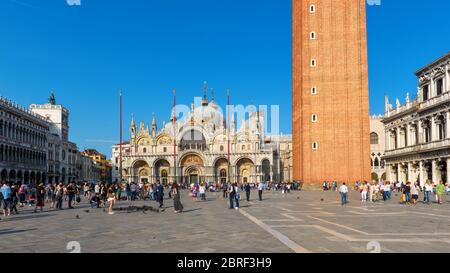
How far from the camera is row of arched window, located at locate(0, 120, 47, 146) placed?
54.1 meters

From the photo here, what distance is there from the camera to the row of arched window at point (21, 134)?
5406 centimetres

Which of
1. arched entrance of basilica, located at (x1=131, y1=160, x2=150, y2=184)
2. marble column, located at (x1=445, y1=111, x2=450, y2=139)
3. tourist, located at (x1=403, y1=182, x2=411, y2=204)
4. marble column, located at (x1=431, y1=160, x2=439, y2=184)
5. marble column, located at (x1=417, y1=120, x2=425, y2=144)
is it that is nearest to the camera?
tourist, located at (x1=403, y1=182, x2=411, y2=204)

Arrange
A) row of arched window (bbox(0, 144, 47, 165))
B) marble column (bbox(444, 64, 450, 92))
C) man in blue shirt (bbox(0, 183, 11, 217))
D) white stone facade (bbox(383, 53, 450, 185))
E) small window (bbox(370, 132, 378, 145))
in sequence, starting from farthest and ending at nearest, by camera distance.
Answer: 1. small window (bbox(370, 132, 378, 145))
2. row of arched window (bbox(0, 144, 47, 165))
3. white stone facade (bbox(383, 53, 450, 185))
4. marble column (bbox(444, 64, 450, 92))
5. man in blue shirt (bbox(0, 183, 11, 217))

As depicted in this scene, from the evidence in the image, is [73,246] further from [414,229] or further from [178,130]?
[178,130]

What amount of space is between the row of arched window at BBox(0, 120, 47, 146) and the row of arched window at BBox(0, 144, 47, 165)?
1.39 metres

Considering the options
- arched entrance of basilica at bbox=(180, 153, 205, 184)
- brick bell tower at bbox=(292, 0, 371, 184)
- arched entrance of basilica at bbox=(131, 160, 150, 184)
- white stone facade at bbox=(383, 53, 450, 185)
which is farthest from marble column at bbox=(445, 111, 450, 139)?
arched entrance of basilica at bbox=(131, 160, 150, 184)

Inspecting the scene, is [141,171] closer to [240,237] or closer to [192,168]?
[192,168]

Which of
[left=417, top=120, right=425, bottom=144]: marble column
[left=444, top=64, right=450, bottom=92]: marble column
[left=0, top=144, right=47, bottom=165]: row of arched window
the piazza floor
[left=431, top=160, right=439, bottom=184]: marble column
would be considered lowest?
the piazza floor

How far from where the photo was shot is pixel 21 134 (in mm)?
59812

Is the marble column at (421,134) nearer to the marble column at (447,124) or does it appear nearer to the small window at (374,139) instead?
the marble column at (447,124)

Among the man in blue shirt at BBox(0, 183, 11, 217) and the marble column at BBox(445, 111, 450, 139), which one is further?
the marble column at BBox(445, 111, 450, 139)

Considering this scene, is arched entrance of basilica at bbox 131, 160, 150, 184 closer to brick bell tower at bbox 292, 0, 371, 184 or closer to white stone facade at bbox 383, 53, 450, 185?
brick bell tower at bbox 292, 0, 371, 184

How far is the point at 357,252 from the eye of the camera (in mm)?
8258
